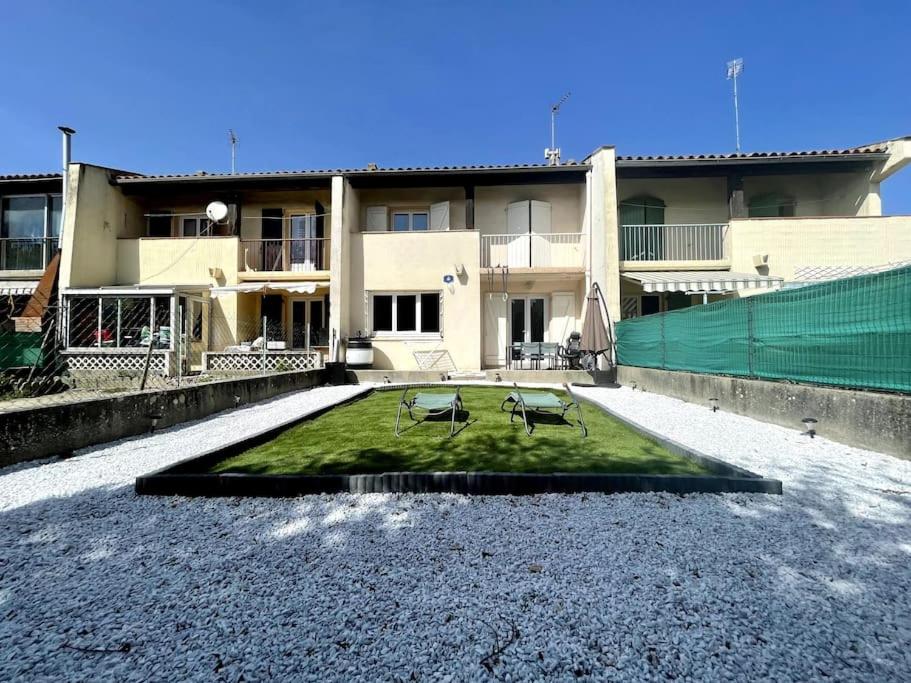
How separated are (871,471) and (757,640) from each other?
4111 mm

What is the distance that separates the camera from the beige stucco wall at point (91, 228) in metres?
16.4

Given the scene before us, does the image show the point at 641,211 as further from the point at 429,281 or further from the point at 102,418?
the point at 102,418

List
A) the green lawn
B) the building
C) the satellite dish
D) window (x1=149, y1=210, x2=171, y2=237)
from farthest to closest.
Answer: window (x1=149, y1=210, x2=171, y2=237)
the satellite dish
the building
the green lawn

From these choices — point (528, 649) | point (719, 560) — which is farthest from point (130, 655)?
point (719, 560)

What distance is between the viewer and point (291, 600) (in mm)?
2510

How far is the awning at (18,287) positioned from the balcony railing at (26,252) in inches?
28.6

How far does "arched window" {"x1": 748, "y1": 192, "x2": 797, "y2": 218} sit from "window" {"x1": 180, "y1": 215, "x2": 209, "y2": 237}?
23.5m

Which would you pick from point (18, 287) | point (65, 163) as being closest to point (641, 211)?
point (65, 163)

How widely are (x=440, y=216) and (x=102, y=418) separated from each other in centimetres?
1394

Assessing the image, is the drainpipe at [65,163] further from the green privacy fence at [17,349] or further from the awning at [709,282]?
the awning at [709,282]

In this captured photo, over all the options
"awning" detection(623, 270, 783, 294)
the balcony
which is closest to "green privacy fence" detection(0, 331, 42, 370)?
"awning" detection(623, 270, 783, 294)

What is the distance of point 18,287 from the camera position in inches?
693

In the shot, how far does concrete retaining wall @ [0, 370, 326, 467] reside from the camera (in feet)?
17.8

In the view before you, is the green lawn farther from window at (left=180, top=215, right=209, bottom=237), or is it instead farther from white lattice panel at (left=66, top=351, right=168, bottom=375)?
window at (left=180, top=215, right=209, bottom=237)
